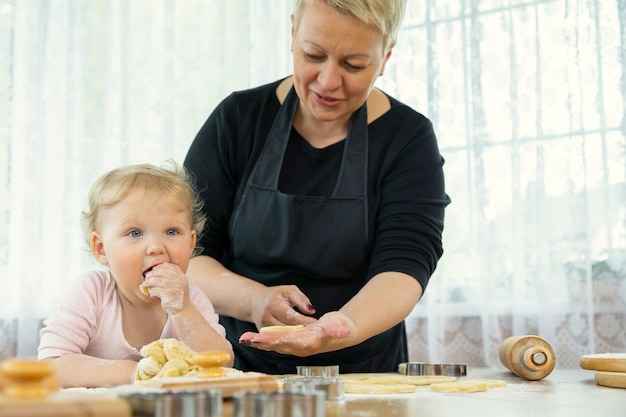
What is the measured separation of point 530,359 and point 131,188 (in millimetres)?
908

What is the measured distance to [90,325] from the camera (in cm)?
166

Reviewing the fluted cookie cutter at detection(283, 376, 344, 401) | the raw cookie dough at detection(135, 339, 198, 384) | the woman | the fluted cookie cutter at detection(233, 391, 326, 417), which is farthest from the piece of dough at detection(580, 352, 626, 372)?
the fluted cookie cutter at detection(233, 391, 326, 417)

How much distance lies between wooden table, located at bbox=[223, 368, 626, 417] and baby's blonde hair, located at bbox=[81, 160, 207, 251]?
2.37 feet

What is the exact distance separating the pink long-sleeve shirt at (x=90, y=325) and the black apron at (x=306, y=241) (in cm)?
27

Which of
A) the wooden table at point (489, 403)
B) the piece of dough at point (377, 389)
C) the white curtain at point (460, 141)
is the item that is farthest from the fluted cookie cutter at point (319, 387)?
the white curtain at point (460, 141)

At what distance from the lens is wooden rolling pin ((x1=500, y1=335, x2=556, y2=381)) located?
1660mm

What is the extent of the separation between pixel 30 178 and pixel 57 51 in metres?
0.56

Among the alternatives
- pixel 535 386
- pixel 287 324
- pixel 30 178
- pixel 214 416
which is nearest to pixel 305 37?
pixel 287 324

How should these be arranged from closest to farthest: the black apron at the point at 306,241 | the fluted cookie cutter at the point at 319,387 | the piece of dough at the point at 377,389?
the fluted cookie cutter at the point at 319,387
the piece of dough at the point at 377,389
the black apron at the point at 306,241

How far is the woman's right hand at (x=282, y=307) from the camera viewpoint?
1710 mm

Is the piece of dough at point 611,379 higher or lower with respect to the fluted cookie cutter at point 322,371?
lower

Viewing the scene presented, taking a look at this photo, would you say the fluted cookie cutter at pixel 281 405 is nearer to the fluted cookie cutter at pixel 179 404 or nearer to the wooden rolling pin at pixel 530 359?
the fluted cookie cutter at pixel 179 404

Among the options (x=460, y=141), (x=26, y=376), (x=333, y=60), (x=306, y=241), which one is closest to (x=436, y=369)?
(x=306, y=241)

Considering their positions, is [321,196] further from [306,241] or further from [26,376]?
[26,376]
